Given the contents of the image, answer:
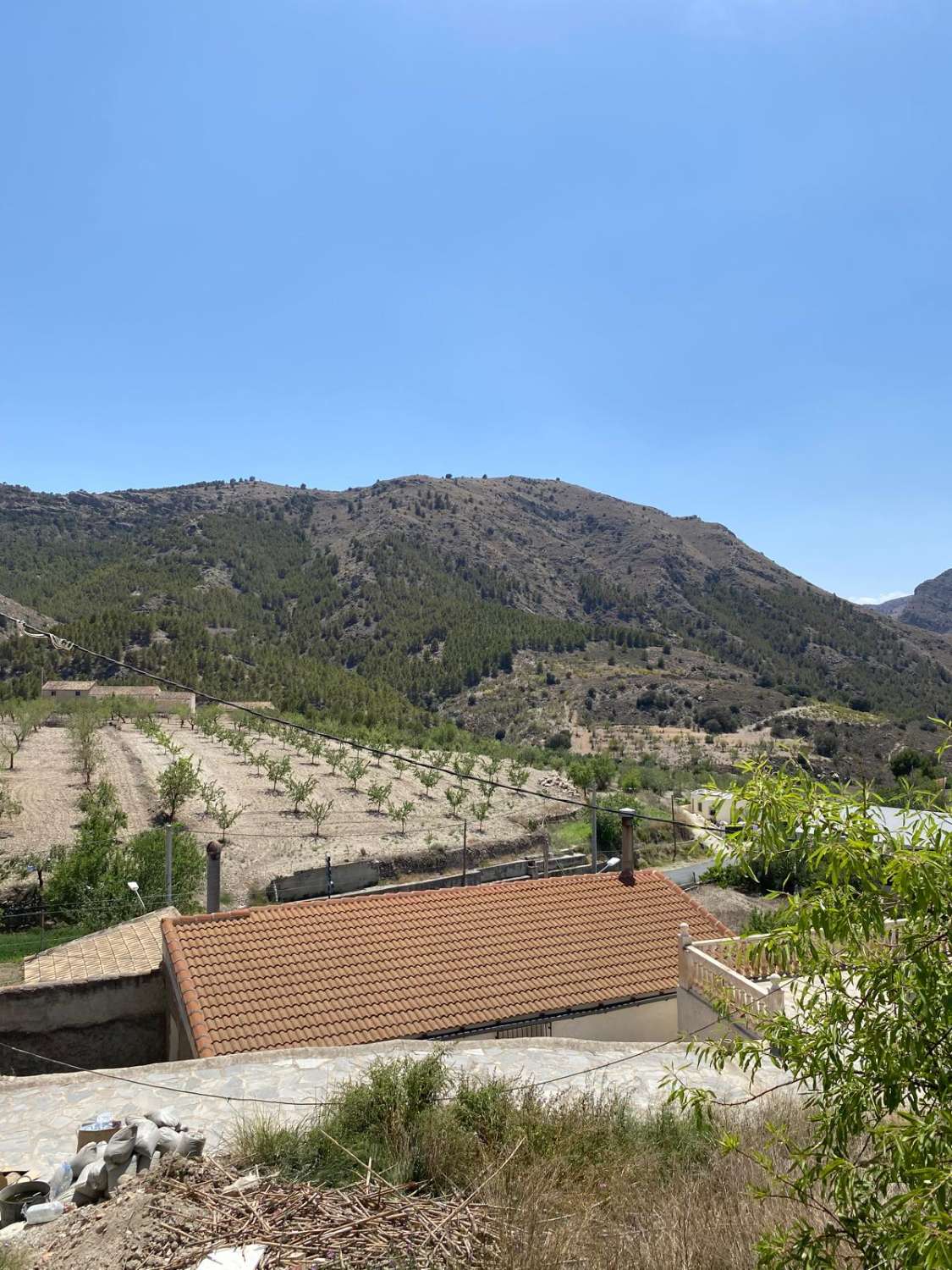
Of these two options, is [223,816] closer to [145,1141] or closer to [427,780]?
[427,780]

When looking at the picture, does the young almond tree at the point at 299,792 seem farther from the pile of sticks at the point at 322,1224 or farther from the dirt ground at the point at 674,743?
the dirt ground at the point at 674,743

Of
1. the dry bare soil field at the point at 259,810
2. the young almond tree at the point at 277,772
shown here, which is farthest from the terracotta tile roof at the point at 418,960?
the young almond tree at the point at 277,772

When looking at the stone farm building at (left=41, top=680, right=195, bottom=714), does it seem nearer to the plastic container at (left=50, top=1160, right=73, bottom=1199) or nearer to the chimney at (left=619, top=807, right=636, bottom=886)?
the chimney at (left=619, top=807, right=636, bottom=886)

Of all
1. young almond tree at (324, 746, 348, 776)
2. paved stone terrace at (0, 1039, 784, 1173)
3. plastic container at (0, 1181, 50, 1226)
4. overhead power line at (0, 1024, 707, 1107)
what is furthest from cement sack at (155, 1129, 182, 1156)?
young almond tree at (324, 746, 348, 776)

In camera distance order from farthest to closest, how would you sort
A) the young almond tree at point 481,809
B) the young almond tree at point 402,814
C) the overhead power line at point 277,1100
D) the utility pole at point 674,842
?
the utility pole at point 674,842 < the young almond tree at point 481,809 < the young almond tree at point 402,814 < the overhead power line at point 277,1100

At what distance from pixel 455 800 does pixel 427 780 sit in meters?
3.64

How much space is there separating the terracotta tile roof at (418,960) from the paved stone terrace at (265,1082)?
99 centimetres

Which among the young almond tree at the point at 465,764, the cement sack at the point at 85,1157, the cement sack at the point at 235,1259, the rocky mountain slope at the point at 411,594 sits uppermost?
the rocky mountain slope at the point at 411,594

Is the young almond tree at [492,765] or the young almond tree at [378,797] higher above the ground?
the young almond tree at [492,765]

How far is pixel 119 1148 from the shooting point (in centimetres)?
557

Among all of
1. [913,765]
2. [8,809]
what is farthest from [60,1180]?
[913,765]

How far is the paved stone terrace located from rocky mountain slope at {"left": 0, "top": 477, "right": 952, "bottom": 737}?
49.6m

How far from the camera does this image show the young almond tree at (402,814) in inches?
1217

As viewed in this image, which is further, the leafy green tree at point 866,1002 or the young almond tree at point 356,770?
the young almond tree at point 356,770
